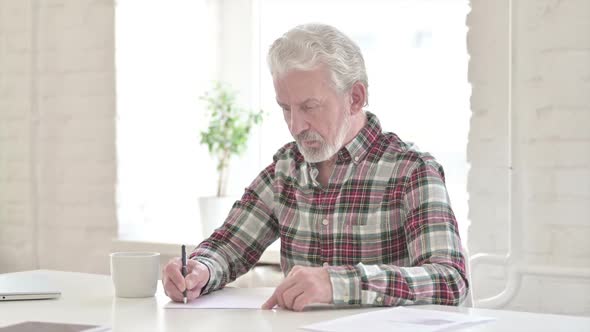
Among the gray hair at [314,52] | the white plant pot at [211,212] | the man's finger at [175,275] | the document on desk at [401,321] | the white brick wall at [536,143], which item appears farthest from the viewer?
the white plant pot at [211,212]

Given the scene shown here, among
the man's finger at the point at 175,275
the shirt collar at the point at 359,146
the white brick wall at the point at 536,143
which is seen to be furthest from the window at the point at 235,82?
the man's finger at the point at 175,275

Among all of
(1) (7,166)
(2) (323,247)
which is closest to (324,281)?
(2) (323,247)

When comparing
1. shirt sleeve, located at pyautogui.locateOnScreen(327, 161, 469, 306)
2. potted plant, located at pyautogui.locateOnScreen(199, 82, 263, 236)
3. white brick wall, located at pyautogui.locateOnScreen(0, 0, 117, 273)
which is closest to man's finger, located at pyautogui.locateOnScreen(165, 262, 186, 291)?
shirt sleeve, located at pyautogui.locateOnScreen(327, 161, 469, 306)

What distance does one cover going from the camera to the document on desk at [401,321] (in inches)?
50.0

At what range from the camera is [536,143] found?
2.29 m

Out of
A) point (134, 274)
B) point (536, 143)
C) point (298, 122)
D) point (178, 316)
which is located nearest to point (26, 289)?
point (134, 274)

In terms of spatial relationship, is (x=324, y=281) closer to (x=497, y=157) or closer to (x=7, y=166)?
(x=497, y=157)

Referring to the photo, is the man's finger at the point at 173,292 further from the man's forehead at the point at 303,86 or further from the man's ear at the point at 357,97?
the man's ear at the point at 357,97

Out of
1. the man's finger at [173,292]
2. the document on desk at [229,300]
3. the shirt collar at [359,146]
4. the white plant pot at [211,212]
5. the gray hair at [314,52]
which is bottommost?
the document on desk at [229,300]

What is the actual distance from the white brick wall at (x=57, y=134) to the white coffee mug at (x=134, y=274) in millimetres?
1459

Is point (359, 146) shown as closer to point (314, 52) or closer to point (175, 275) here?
point (314, 52)

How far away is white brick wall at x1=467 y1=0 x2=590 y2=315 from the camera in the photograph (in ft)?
7.33

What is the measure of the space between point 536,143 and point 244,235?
0.89 metres

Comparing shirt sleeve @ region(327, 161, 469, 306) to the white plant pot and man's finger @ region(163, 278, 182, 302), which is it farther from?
the white plant pot
